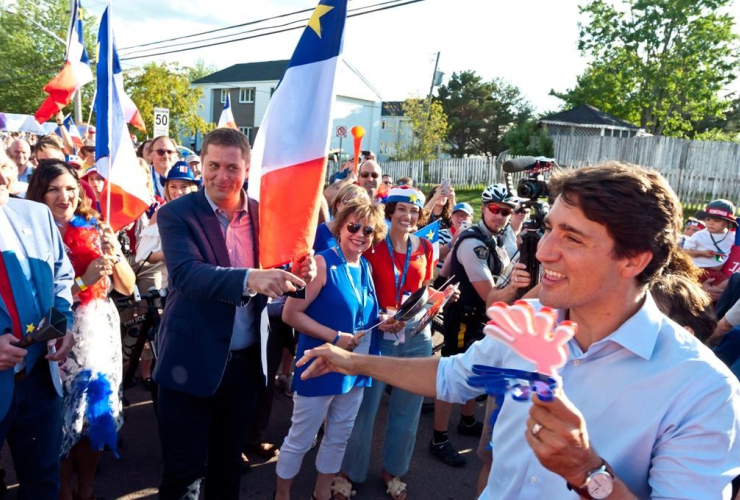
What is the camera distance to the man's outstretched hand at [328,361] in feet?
6.70

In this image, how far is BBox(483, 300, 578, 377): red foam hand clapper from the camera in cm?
123

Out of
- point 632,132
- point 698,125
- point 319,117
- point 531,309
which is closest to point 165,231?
point 319,117

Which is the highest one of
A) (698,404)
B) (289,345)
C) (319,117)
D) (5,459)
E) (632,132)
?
(632,132)

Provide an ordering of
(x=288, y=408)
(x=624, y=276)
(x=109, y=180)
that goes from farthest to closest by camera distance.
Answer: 1. (x=288, y=408)
2. (x=109, y=180)
3. (x=624, y=276)

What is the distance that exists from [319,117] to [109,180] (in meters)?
1.68

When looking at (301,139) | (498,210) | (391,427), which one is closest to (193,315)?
(301,139)

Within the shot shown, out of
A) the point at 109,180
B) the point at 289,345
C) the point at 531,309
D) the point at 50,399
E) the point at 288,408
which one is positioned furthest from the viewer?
the point at 288,408

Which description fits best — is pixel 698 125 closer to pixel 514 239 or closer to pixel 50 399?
pixel 514 239

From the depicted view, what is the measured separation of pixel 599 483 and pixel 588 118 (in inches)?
1307

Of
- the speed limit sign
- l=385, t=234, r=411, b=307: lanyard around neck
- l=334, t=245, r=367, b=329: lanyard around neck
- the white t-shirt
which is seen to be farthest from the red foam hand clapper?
the speed limit sign

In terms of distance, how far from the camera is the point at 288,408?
495cm

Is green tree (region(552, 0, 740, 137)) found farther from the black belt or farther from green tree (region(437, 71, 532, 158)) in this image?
the black belt

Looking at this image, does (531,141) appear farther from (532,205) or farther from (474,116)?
(532,205)

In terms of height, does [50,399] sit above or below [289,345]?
above
